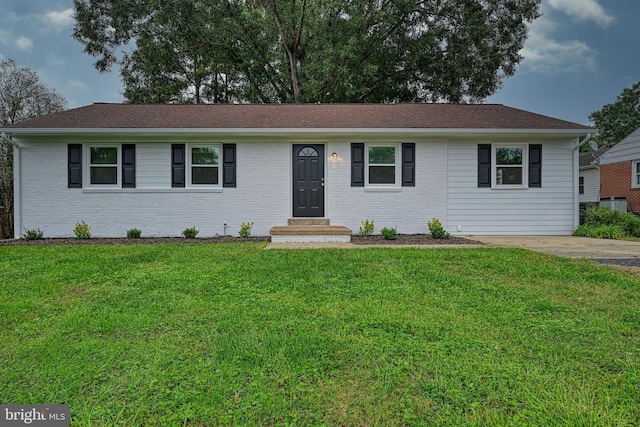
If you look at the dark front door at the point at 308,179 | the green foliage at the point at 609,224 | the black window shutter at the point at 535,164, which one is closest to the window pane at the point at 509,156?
the black window shutter at the point at 535,164

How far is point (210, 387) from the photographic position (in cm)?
195

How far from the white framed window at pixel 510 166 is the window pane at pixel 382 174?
286cm

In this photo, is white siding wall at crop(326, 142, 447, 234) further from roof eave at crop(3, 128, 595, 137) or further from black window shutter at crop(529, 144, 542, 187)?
black window shutter at crop(529, 144, 542, 187)

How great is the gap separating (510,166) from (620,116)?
4017 centimetres

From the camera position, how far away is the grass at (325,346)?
1786 mm

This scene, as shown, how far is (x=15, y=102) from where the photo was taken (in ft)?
46.2

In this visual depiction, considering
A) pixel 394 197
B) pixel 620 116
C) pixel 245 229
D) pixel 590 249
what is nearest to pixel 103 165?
pixel 245 229

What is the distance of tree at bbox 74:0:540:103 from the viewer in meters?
14.9

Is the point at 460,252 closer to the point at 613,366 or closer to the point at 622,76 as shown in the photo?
the point at 613,366

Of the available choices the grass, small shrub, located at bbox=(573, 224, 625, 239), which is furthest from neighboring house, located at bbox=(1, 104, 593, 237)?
the grass

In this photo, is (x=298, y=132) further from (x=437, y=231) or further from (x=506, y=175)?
(x=506, y=175)

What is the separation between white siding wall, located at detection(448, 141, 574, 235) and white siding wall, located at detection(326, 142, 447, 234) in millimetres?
388

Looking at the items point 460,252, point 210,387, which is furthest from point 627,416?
point 460,252

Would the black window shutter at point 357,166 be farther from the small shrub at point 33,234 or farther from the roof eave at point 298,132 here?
the small shrub at point 33,234
